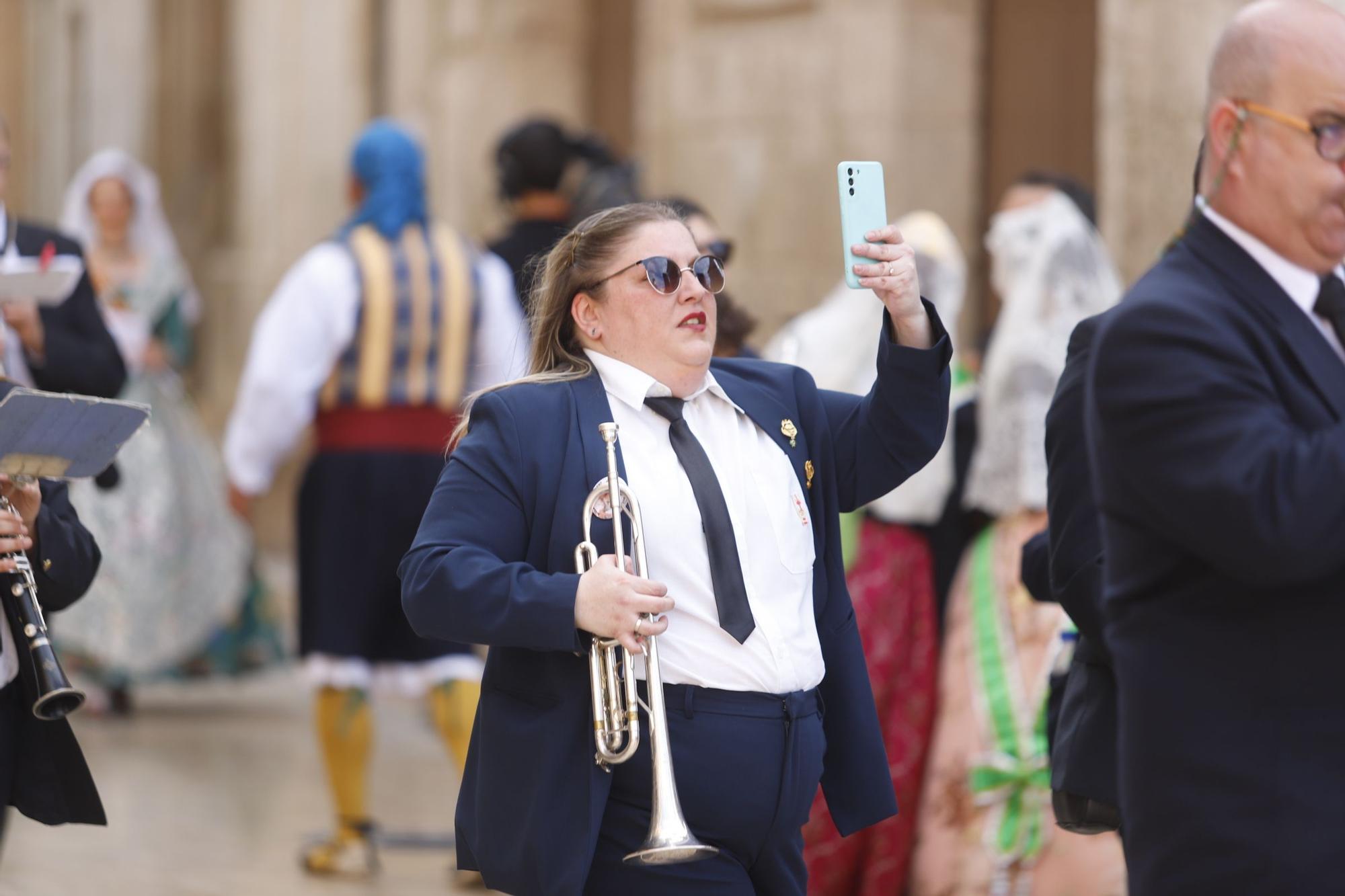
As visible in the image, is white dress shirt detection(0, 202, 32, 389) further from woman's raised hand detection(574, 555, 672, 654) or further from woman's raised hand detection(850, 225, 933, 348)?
woman's raised hand detection(850, 225, 933, 348)

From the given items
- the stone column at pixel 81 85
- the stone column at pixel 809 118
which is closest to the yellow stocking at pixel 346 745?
the stone column at pixel 809 118

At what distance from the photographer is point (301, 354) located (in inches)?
265

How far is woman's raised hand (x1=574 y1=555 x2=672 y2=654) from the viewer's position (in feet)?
10.7

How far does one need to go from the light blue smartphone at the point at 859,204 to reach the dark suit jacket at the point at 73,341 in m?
2.40

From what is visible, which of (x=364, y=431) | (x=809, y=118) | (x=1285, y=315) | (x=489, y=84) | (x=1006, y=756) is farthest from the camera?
(x=489, y=84)

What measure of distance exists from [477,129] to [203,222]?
4.77m

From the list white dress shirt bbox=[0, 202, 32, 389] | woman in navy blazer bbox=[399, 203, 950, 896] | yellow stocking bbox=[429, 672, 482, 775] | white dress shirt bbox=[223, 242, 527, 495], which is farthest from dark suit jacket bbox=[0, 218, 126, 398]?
woman in navy blazer bbox=[399, 203, 950, 896]

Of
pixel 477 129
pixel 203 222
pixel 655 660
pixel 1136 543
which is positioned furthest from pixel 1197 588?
pixel 203 222

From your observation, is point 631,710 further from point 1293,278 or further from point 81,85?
point 81,85

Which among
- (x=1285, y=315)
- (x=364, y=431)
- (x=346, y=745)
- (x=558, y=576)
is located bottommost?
(x=346, y=745)

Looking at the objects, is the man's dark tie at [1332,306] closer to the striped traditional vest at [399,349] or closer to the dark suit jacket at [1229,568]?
the dark suit jacket at [1229,568]

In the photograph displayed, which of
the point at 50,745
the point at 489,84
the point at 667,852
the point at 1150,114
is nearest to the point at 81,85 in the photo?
the point at 489,84

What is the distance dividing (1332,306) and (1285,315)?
85 millimetres

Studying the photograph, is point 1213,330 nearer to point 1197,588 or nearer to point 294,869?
point 1197,588
